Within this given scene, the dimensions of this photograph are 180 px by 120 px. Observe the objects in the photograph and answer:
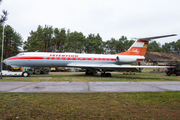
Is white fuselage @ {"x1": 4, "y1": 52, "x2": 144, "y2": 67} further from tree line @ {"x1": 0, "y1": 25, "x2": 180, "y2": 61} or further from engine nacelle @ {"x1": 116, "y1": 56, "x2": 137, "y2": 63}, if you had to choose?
tree line @ {"x1": 0, "y1": 25, "x2": 180, "y2": 61}

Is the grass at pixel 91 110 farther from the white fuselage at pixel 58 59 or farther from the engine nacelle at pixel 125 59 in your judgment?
the engine nacelle at pixel 125 59

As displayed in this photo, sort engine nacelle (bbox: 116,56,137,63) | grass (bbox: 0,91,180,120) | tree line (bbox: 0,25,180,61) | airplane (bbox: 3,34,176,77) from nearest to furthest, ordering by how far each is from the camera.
Result: grass (bbox: 0,91,180,120)
airplane (bbox: 3,34,176,77)
engine nacelle (bbox: 116,56,137,63)
tree line (bbox: 0,25,180,61)

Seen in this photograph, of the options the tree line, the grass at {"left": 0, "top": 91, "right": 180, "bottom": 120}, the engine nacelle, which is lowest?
the grass at {"left": 0, "top": 91, "right": 180, "bottom": 120}

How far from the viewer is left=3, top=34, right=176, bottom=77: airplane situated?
17617 mm

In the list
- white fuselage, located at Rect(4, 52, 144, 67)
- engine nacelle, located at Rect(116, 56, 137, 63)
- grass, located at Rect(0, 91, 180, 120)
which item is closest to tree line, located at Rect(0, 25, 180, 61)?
white fuselage, located at Rect(4, 52, 144, 67)

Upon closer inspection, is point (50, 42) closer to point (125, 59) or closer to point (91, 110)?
point (125, 59)

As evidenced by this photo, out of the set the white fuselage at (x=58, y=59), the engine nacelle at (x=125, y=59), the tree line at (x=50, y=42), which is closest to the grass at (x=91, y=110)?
the white fuselage at (x=58, y=59)

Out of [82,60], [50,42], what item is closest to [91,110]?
[82,60]

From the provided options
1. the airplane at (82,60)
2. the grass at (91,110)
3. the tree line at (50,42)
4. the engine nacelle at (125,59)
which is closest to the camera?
the grass at (91,110)

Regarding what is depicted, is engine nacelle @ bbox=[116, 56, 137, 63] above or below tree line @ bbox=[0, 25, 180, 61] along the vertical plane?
below

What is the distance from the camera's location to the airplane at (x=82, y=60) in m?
17.6

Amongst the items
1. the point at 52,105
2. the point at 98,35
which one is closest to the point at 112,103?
the point at 52,105

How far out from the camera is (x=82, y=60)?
19.1 meters

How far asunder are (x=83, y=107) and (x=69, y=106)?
1.48 ft
